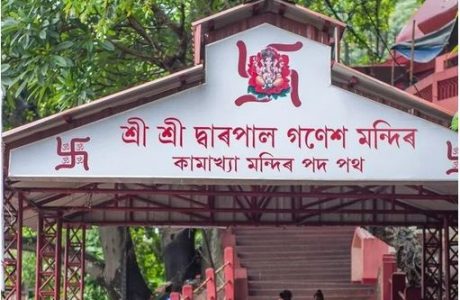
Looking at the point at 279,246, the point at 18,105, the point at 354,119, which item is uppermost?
the point at 18,105

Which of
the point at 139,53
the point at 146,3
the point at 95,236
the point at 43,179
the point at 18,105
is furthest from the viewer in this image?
the point at 95,236

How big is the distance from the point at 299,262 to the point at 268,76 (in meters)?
12.1

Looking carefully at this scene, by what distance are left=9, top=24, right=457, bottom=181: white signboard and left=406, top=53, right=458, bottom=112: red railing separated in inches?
320

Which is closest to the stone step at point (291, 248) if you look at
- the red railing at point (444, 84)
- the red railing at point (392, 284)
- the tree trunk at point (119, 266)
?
the tree trunk at point (119, 266)

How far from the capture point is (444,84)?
74.5 feet

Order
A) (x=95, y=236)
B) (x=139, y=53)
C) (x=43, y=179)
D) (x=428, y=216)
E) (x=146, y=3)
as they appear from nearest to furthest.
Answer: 1. (x=43, y=179)
2. (x=146, y=3)
3. (x=428, y=216)
4. (x=139, y=53)
5. (x=95, y=236)

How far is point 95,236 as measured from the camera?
1297 inches

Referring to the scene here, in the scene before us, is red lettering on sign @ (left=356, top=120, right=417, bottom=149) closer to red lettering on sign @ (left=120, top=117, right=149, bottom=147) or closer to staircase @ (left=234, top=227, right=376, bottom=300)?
red lettering on sign @ (left=120, top=117, right=149, bottom=147)

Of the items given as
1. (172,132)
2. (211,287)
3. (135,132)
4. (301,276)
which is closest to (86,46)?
(211,287)

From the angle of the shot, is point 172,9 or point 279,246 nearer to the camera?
point 172,9

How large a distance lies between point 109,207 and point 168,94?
482 centimetres

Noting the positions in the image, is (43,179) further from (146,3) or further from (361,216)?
(361,216)

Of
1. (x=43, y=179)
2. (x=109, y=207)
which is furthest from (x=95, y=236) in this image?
(x=43, y=179)

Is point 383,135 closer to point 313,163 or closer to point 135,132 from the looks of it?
point 313,163
